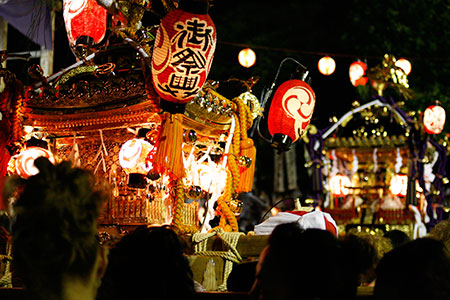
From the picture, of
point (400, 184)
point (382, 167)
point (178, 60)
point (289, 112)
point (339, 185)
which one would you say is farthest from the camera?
point (382, 167)

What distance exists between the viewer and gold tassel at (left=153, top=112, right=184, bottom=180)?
5441 mm

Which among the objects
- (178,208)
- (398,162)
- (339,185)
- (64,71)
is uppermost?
(64,71)

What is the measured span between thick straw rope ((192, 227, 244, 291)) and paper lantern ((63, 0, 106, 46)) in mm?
2780

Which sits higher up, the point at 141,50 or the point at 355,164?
the point at 141,50

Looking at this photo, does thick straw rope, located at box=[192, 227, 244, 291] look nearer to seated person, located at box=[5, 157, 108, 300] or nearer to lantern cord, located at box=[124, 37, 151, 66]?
lantern cord, located at box=[124, 37, 151, 66]

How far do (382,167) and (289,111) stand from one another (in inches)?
401

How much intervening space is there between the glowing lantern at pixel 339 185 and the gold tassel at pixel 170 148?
10862 millimetres

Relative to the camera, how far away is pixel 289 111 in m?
7.56

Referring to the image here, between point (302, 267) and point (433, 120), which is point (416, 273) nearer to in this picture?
point (302, 267)

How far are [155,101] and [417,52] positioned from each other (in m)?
16.2

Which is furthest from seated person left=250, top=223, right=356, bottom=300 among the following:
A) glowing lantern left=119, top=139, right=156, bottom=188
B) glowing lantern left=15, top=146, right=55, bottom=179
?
glowing lantern left=15, top=146, right=55, bottom=179

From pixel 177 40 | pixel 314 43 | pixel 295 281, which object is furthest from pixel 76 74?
pixel 314 43

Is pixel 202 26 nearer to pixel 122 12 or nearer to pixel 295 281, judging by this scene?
pixel 122 12

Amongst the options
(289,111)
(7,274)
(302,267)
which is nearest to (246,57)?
(289,111)
